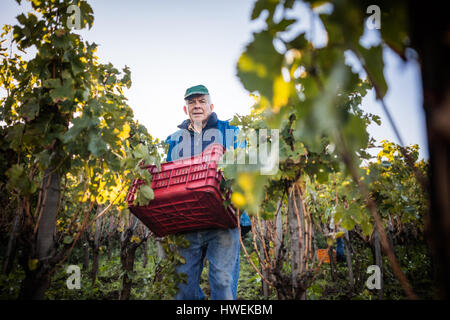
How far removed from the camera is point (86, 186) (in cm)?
175

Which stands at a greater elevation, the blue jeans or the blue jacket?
the blue jacket

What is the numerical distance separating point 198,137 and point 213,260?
4.62ft

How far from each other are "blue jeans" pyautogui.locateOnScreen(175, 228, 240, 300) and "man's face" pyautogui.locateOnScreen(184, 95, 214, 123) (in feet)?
4.48

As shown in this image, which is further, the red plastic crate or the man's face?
the man's face

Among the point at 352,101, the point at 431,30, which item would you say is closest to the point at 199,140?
the point at 352,101

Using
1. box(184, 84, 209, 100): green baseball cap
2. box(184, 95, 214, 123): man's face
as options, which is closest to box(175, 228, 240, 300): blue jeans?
box(184, 95, 214, 123): man's face

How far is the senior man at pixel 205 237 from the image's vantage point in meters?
2.20

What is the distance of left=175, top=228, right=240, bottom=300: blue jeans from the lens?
7.09ft

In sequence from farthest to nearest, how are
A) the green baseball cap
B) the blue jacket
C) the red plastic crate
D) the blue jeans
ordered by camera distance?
the green baseball cap → the blue jacket → the blue jeans → the red plastic crate

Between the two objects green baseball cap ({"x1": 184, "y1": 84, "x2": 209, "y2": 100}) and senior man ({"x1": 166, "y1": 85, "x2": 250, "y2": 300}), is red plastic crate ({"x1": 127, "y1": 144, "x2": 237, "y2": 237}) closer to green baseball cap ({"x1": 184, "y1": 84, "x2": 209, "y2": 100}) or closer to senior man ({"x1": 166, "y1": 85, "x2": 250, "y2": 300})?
senior man ({"x1": 166, "y1": 85, "x2": 250, "y2": 300})

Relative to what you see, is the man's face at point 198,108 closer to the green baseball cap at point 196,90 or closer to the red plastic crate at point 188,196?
the green baseball cap at point 196,90

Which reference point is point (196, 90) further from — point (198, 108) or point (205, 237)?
point (205, 237)
